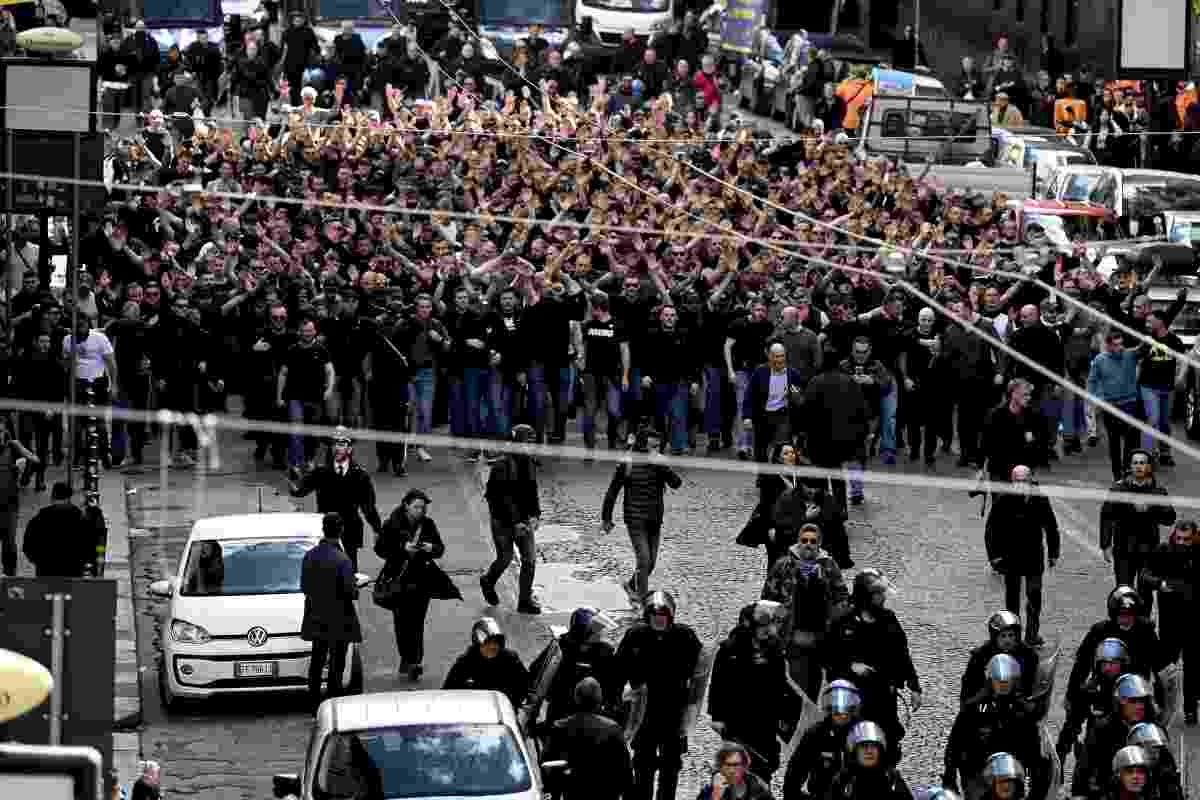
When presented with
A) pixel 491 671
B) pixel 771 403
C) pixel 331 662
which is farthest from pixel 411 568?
pixel 771 403

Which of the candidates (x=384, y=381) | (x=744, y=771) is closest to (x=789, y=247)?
(x=384, y=381)

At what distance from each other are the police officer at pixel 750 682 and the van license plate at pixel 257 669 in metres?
3.48

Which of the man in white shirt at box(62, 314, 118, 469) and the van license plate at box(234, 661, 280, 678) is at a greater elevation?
the man in white shirt at box(62, 314, 118, 469)

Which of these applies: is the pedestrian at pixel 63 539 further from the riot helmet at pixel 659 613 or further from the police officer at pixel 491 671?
the riot helmet at pixel 659 613

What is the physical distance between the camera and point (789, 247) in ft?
86.5

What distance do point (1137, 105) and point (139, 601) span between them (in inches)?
948

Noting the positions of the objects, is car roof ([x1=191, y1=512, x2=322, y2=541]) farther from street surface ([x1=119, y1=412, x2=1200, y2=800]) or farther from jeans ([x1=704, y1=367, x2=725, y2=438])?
jeans ([x1=704, y1=367, x2=725, y2=438])

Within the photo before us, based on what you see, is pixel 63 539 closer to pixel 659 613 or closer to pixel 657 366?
pixel 659 613

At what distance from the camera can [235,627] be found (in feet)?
56.8

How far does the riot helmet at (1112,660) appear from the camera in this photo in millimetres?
14664

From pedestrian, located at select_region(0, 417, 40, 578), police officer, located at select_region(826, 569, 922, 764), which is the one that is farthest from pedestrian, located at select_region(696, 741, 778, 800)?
pedestrian, located at select_region(0, 417, 40, 578)

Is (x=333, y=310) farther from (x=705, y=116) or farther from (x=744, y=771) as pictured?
(x=705, y=116)

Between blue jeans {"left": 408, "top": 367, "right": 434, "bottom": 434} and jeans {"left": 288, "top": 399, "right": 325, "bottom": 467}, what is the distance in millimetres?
836

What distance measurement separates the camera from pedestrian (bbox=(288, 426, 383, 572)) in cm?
1925
